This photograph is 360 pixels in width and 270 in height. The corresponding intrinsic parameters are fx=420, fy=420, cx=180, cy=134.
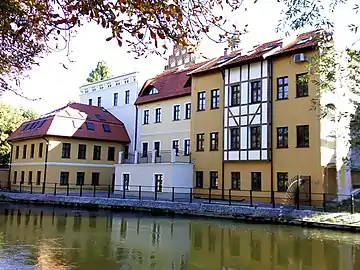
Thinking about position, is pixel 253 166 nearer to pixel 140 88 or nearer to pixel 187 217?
pixel 187 217

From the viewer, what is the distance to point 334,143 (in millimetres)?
22438

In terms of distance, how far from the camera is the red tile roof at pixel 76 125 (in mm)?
33031

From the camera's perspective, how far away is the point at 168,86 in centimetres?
3316

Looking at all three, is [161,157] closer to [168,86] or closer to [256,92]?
[168,86]

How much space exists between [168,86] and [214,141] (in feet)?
26.4

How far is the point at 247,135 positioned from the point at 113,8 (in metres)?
21.0

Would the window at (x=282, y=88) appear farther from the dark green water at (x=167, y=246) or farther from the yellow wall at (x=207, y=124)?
the dark green water at (x=167, y=246)

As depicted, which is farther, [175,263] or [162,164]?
[162,164]

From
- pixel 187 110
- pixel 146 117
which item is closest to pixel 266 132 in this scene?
pixel 187 110

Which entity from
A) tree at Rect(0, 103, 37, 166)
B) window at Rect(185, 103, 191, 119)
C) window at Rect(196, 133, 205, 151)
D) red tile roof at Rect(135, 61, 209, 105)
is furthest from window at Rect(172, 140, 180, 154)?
tree at Rect(0, 103, 37, 166)

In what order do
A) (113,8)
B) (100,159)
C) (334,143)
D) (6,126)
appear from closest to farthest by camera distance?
(113,8), (334,143), (100,159), (6,126)

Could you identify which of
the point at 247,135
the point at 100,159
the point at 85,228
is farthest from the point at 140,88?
the point at 85,228

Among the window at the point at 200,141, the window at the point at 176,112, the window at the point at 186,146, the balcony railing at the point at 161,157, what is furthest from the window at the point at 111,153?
the window at the point at 200,141

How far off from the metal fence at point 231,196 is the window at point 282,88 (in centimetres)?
537
